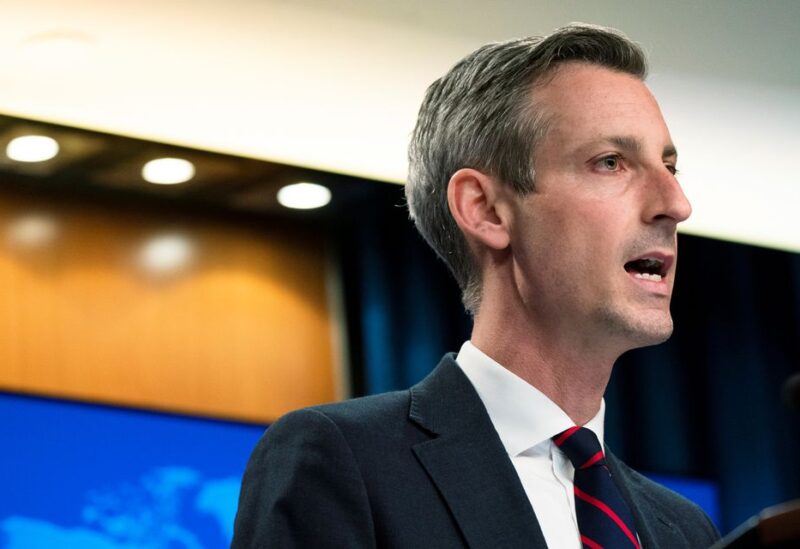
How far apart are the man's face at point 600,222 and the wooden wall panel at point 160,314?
6.90ft

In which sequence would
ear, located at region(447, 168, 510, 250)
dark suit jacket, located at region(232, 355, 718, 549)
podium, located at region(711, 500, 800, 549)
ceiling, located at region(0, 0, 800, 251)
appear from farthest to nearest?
ceiling, located at region(0, 0, 800, 251), ear, located at region(447, 168, 510, 250), dark suit jacket, located at region(232, 355, 718, 549), podium, located at region(711, 500, 800, 549)

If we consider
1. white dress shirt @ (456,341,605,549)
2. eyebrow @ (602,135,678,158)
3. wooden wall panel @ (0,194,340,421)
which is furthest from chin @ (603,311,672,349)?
wooden wall panel @ (0,194,340,421)

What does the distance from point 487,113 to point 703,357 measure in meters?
3.05

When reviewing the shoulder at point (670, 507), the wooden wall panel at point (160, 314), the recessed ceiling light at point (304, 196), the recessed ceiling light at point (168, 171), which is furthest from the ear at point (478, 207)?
the recessed ceiling light at point (304, 196)

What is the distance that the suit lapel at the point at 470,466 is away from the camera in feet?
4.66

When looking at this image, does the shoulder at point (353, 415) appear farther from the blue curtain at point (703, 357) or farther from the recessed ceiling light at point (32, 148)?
the blue curtain at point (703, 357)

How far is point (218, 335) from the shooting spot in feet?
12.7

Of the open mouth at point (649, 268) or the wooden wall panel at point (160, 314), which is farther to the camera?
the wooden wall panel at point (160, 314)

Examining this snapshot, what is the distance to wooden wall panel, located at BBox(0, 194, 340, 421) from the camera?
359cm

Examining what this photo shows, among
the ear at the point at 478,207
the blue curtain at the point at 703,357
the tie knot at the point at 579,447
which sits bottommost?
the tie knot at the point at 579,447

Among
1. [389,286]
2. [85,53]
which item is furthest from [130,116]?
[389,286]

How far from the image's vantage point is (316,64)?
3.64m

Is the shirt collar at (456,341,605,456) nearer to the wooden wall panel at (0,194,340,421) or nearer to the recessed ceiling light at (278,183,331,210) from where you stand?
the wooden wall panel at (0,194,340,421)

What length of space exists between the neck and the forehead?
26 centimetres
